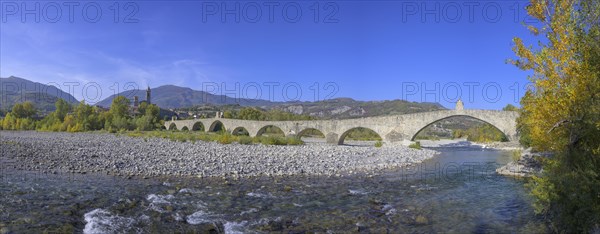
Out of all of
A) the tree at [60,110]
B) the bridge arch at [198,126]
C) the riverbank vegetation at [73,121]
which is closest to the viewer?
the riverbank vegetation at [73,121]

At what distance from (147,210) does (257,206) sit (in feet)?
7.31

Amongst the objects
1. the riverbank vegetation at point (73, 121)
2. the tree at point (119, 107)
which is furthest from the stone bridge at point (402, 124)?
the tree at point (119, 107)

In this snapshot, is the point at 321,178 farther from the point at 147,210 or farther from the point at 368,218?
the point at 147,210

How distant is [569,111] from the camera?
224 inches

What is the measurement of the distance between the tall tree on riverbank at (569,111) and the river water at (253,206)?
1.10 metres

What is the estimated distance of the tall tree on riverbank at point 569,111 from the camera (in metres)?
5.28

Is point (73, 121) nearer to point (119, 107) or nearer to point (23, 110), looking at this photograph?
point (119, 107)

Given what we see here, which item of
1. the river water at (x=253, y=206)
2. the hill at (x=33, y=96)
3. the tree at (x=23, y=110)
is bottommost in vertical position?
the river water at (x=253, y=206)

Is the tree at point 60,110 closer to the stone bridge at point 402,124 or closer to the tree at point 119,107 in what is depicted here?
the tree at point 119,107

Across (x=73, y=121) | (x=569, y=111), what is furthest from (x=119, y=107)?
(x=569, y=111)

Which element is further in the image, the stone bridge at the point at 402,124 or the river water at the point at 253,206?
the stone bridge at the point at 402,124

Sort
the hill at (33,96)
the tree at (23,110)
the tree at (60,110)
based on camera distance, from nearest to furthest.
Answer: the tree at (60,110)
the tree at (23,110)
the hill at (33,96)

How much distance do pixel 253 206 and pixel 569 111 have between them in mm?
6089

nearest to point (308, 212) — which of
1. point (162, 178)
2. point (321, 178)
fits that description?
point (321, 178)
